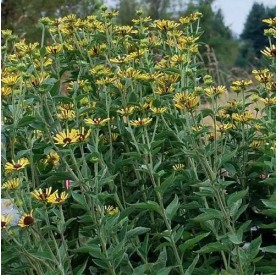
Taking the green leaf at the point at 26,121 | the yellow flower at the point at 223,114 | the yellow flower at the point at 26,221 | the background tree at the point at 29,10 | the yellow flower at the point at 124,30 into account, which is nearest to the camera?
the yellow flower at the point at 26,221

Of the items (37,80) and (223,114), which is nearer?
(37,80)

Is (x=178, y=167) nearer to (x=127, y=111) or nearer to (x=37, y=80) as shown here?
(x=127, y=111)

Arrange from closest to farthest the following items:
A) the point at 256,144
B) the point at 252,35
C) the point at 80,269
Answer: the point at 80,269 → the point at 256,144 → the point at 252,35

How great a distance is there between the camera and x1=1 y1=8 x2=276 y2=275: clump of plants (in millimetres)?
1529

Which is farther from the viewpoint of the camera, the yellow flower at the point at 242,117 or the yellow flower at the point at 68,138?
the yellow flower at the point at 242,117

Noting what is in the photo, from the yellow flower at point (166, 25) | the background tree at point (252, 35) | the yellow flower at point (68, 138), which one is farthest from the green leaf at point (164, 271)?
the background tree at point (252, 35)

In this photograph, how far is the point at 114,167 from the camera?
175 centimetres

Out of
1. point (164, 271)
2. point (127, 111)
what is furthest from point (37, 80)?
point (164, 271)

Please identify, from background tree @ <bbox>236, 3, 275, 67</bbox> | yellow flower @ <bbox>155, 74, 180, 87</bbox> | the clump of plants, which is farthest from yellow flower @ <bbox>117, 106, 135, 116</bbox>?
background tree @ <bbox>236, 3, 275, 67</bbox>

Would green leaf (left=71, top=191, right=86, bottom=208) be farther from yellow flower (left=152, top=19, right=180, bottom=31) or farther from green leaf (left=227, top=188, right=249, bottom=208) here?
yellow flower (left=152, top=19, right=180, bottom=31)

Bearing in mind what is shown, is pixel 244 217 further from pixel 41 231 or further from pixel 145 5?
pixel 145 5

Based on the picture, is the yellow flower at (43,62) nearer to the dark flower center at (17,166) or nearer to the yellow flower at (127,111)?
the yellow flower at (127,111)

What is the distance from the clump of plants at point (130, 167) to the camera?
1529 millimetres

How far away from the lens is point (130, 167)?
6.27ft
